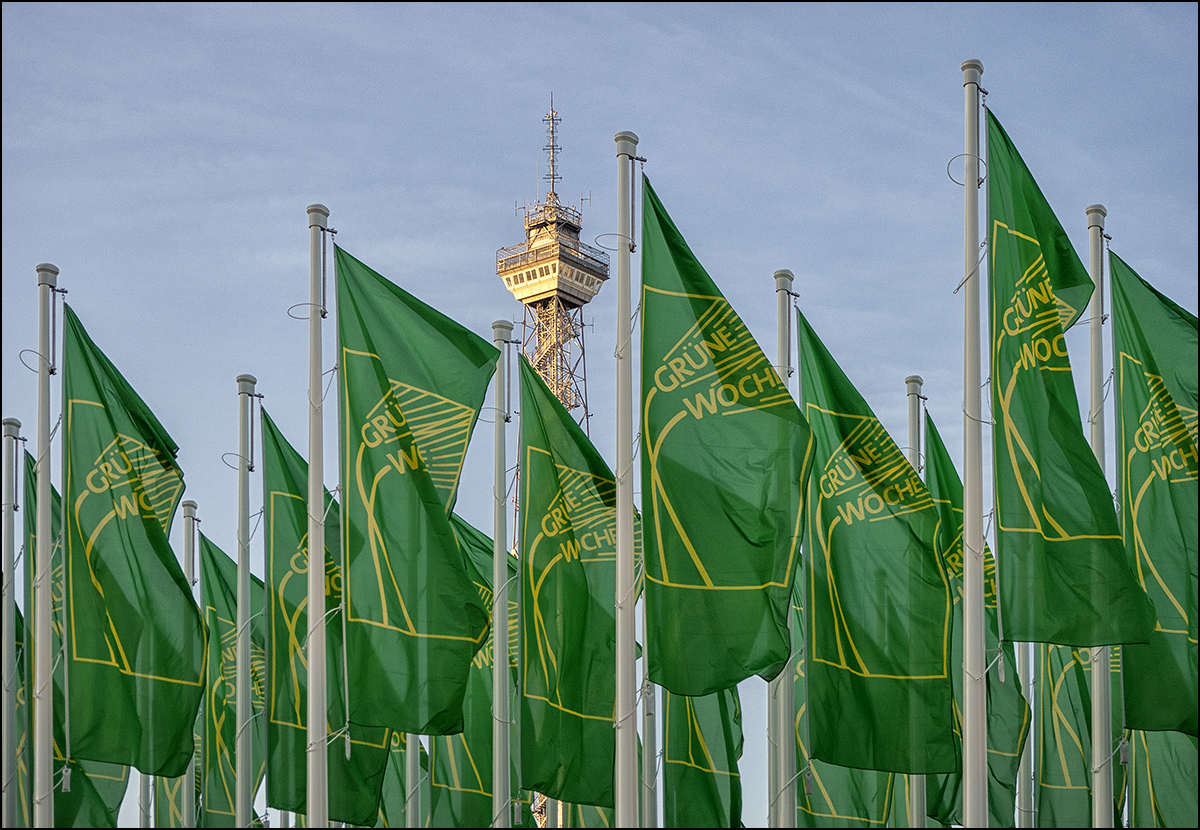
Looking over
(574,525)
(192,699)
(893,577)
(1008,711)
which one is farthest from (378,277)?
(1008,711)

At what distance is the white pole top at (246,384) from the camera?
1025 inches

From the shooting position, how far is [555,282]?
83250 millimetres

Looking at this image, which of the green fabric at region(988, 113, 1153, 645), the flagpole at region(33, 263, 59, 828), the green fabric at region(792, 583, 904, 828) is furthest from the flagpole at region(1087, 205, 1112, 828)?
the flagpole at region(33, 263, 59, 828)

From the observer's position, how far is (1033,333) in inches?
738

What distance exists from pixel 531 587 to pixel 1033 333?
781 cm

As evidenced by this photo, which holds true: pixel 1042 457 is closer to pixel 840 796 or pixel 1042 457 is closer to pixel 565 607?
pixel 565 607

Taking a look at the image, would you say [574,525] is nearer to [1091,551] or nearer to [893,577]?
[893,577]

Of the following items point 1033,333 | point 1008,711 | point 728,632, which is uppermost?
point 1033,333

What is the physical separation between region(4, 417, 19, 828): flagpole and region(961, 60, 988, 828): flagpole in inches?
588

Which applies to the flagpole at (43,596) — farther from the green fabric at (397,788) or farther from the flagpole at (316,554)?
the green fabric at (397,788)

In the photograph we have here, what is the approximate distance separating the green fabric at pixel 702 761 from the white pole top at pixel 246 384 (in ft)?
28.7

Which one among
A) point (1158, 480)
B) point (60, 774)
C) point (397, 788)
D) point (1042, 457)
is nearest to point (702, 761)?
point (1158, 480)

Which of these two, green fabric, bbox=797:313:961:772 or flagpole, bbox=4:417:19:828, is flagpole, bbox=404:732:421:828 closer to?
flagpole, bbox=4:417:19:828

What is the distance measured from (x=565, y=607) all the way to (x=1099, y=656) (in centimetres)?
731
